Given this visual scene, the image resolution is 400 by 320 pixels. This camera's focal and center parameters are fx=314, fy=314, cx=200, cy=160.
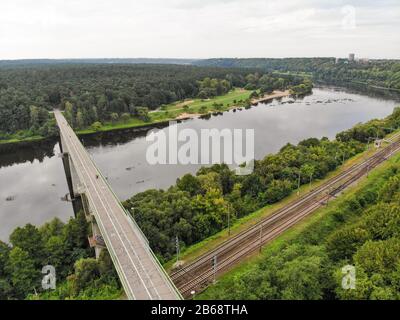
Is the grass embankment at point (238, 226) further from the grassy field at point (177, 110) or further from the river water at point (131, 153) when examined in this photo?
the grassy field at point (177, 110)

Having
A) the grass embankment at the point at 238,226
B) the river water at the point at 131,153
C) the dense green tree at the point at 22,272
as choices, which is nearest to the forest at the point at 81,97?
the river water at the point at 131,153

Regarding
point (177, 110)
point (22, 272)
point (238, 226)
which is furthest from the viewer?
point (177, 110)

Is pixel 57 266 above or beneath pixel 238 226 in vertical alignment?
beneath

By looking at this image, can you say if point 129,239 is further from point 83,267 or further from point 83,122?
point 83,122

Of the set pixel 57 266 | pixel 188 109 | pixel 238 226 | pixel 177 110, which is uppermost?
pixel 188 109

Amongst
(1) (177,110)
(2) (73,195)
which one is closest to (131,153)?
(2) (73,195)

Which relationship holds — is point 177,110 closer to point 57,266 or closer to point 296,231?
point 296,231
